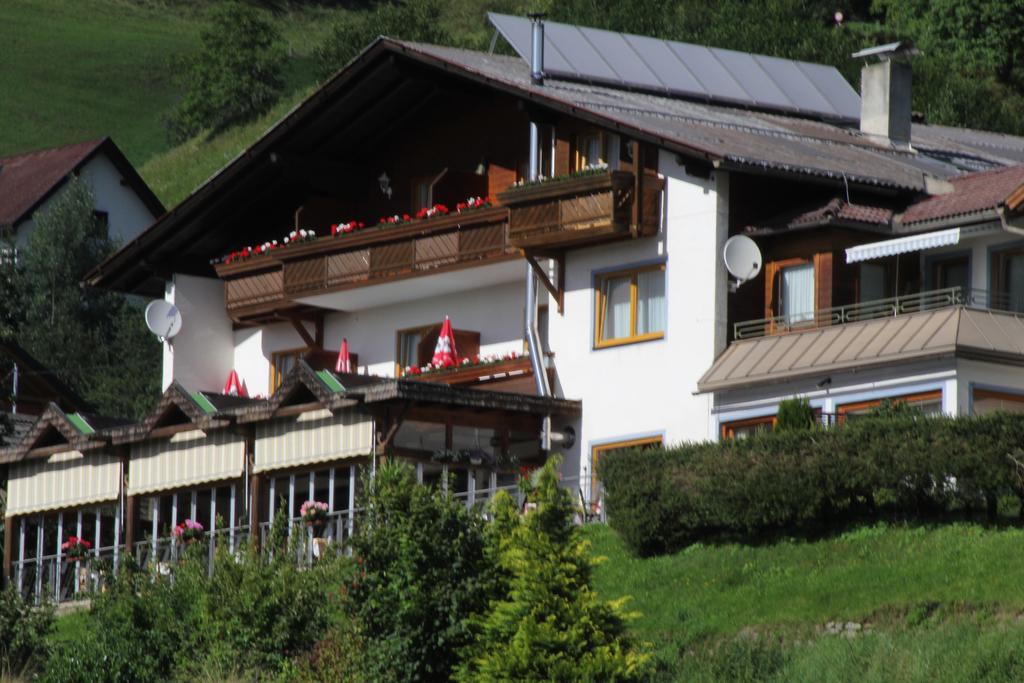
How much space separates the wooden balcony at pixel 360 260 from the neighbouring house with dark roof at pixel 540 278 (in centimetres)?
5

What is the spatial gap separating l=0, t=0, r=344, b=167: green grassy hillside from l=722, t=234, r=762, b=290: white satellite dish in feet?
242

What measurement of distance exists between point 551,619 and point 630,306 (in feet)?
44.9

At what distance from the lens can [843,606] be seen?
25.3m

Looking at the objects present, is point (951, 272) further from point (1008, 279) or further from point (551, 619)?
point (551, 619)

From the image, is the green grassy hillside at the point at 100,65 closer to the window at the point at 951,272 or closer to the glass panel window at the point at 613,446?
the glass panel window at the point at 613,446

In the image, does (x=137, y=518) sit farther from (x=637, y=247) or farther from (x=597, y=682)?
(x=597, y=682)

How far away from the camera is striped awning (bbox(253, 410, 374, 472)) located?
120 ft

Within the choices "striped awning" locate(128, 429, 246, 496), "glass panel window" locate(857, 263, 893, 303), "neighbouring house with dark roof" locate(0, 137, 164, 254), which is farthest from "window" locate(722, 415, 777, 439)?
"neighbouring house with dark roof" locate(0, 137, 164, 254)

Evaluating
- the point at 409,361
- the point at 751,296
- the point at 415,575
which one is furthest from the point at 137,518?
the point at 415,575

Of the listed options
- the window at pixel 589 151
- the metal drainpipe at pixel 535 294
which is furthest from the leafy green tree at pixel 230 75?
the window at pixel 589 151

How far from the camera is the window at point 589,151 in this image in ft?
126

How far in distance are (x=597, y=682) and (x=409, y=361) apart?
63.5ft

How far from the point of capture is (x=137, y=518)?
40.4 meters

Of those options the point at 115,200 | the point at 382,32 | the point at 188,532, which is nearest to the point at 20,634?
the point at 188,532
